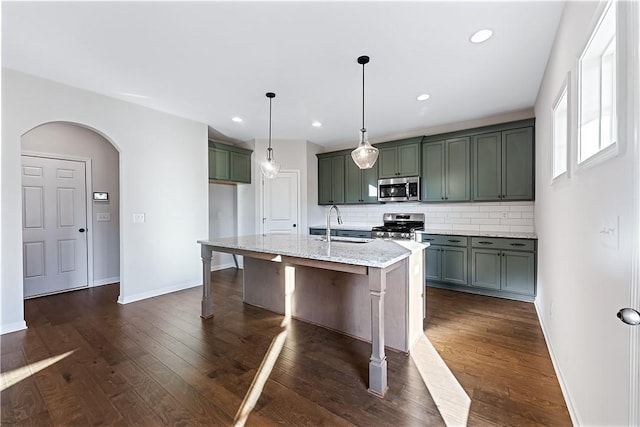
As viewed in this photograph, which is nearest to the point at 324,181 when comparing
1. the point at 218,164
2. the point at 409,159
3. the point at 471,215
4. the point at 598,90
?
the point at 409,159

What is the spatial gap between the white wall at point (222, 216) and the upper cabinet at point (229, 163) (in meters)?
0.51

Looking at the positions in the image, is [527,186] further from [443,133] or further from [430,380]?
[430,380]

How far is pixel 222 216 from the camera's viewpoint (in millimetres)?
5715

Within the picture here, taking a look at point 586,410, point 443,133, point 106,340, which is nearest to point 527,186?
point 443,133

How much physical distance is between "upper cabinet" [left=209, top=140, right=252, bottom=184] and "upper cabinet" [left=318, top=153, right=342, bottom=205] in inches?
58.6

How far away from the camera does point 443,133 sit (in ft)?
14.4

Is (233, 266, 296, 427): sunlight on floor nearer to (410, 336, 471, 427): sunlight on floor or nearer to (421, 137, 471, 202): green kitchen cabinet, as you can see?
(410, 336, 471, 427): sunlight on floor

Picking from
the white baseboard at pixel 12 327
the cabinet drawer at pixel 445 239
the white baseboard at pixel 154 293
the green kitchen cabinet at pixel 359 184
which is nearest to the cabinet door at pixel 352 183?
the green kitchen cabinet at pixel 359 184

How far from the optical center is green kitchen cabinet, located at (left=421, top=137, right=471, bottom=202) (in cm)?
419

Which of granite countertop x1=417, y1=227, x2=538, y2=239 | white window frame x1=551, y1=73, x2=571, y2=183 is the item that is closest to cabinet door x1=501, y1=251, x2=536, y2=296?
granite countertop x1=417, y1=227, x2=538, y2=239

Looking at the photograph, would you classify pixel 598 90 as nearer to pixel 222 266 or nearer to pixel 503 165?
pixel 503 165

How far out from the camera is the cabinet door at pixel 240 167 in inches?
203

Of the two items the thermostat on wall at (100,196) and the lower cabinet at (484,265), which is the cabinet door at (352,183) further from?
the thermostat on wall at (100,196)

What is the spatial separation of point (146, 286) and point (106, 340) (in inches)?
52.2
